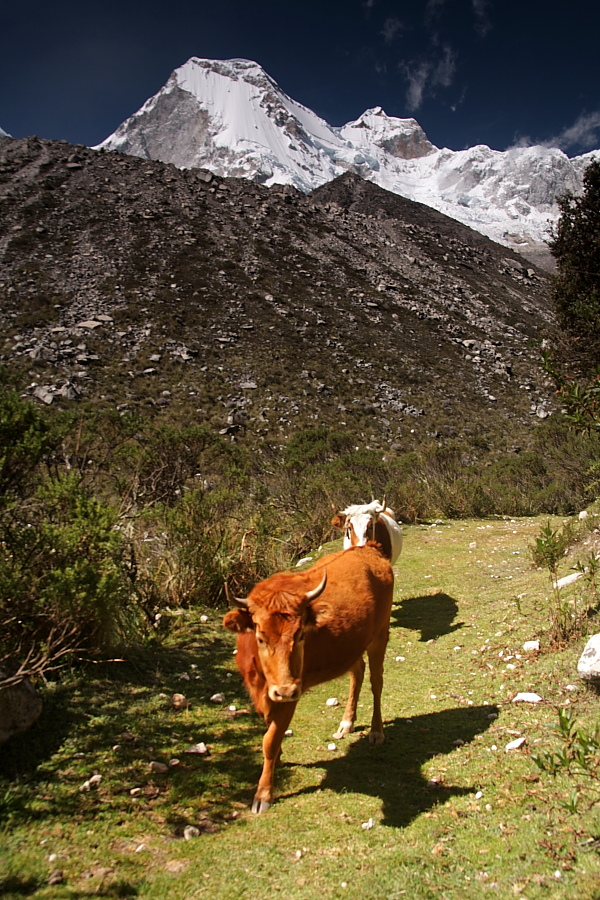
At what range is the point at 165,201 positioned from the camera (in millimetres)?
47062

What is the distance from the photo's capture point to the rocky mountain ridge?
90.5ft

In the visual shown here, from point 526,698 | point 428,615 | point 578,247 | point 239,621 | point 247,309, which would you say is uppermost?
point 247,309

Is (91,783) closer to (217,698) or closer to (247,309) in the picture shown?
(217,698)

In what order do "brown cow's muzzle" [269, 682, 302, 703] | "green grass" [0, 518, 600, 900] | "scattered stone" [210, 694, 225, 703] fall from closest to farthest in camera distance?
"green grass" [0, 518, 600, 900]
"brown cow's muzzle" [269, 682, 302, 703]
"scattered stone" [210, 694, 225, 703]

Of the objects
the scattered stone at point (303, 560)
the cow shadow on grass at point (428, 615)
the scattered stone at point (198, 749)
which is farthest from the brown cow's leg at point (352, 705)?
the scattered stone at point (303, 560)

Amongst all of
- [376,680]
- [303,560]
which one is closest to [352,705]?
[376,680]

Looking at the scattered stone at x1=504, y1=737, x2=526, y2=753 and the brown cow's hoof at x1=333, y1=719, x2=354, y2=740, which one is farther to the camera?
the brown cow's hoof at x1=333, y1=719, x2=354, y2=740

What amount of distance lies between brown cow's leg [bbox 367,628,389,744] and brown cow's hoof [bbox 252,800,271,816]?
104cm

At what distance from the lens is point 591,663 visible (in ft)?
10.5

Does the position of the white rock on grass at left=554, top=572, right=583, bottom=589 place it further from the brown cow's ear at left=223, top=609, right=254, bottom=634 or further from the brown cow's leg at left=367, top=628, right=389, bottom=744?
the brown cow's ear at left=223, top=609, right=254, bottom=634

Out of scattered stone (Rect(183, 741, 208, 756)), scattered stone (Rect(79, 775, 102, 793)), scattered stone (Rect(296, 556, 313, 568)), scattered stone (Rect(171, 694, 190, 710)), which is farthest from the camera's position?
scattered stone (Rect(296, 556, 313, 568))

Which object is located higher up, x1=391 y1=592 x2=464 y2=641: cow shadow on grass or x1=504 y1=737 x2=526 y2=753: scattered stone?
x1=504 y1=737 x2=526 y2=753: scattered stone

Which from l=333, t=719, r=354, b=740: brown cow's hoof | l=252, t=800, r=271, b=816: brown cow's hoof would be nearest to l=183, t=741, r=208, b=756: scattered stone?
l=252, t=800, r=271, b=816: brown cow's hoof

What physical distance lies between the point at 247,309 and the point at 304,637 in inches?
1405
